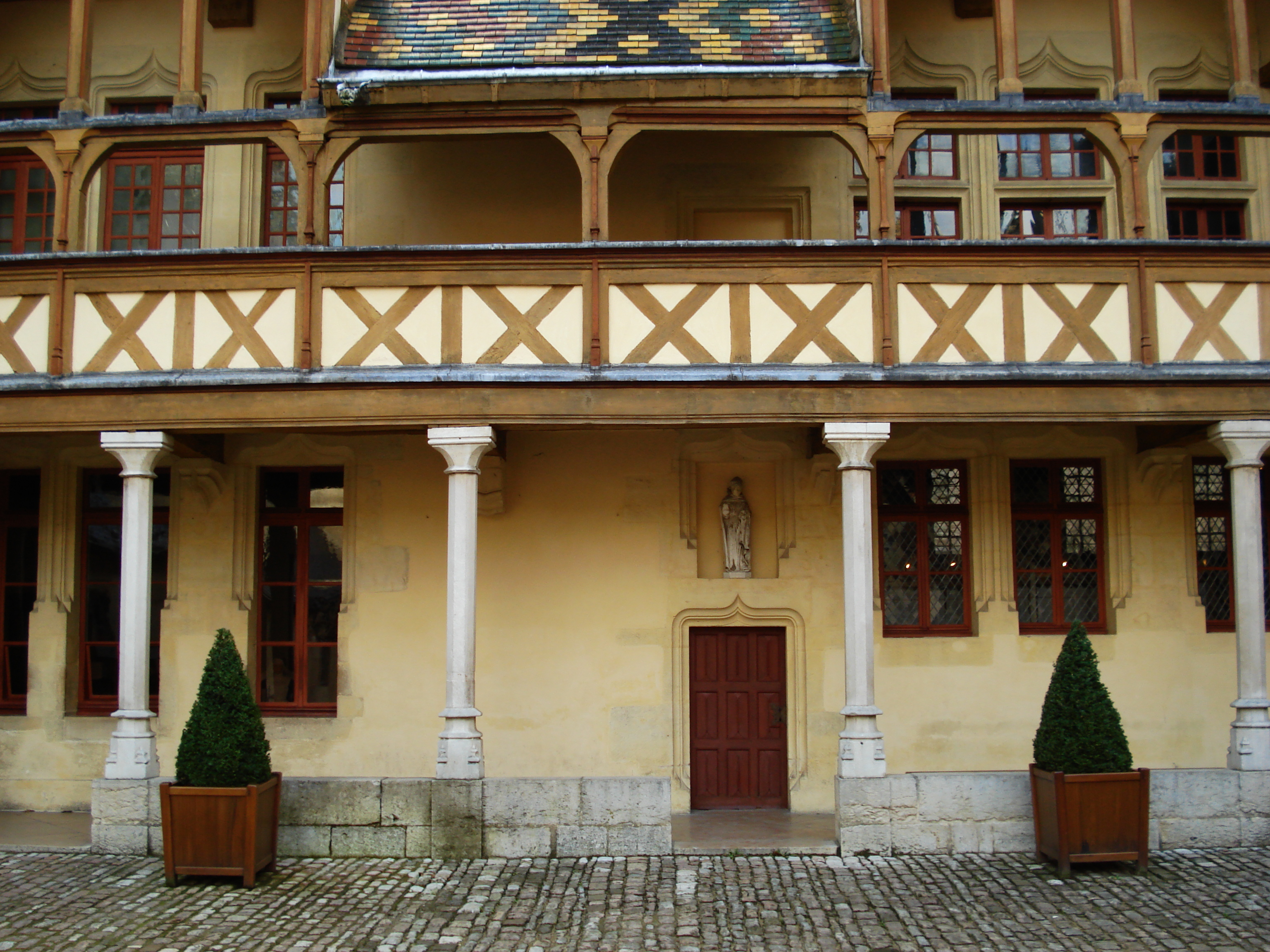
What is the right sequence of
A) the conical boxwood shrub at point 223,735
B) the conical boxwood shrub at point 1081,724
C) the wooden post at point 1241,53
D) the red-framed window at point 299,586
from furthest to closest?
1. the red-framed window at point 299,586
2. the wooden post at point 1241,53
3. the conical boxwood shrub at point 1081,724
4. the conical boxwood shrub at point 223,735

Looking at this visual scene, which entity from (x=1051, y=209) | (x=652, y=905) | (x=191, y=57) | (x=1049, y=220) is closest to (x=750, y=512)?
(x=652, y=905)

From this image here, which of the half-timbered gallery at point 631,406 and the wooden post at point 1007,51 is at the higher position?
the wooden post at point 1007,51

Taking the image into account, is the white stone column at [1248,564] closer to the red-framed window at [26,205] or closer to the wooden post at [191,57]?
the wooden post at [191,57]

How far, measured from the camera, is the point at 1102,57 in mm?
11047

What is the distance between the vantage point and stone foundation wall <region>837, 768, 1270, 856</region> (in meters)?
8.04

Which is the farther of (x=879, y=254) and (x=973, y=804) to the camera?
(x=879, y=254)

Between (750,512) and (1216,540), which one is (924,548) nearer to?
(750,512)

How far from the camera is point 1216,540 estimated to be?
1059 centimetres

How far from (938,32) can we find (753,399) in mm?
5137

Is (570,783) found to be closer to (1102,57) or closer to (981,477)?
(981,477)

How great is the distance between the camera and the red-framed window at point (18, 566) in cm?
1074

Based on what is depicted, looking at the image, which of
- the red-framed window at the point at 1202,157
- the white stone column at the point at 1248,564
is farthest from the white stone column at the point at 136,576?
the red-framed window at the point at 1202,157

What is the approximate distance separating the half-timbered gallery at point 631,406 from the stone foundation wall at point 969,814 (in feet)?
0.10

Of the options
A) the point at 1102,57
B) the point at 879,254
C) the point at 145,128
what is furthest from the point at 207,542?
the point at 1102,57
